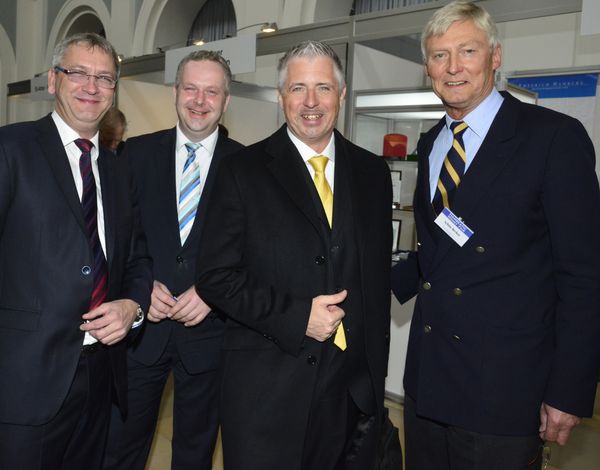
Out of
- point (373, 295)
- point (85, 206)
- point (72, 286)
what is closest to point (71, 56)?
point (85, 206)

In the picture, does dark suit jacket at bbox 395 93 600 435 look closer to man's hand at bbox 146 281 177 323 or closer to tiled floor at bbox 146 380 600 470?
man's hand at bbox 146 281 177 323

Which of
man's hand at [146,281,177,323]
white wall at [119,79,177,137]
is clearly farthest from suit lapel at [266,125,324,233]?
white wall at [119,79,177,137]

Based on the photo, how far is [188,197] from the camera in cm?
223

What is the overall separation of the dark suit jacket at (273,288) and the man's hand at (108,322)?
0.29 meters

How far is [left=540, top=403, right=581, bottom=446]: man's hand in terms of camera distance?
1506 mm

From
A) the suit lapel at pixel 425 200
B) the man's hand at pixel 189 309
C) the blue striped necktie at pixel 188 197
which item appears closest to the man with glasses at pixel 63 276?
the man's hand at pixel 189 309

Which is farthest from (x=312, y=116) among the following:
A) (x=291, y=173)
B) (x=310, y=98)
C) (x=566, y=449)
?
(x=566, y=449)

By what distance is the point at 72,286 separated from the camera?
1.64 metres

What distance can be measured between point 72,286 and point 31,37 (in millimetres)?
12560

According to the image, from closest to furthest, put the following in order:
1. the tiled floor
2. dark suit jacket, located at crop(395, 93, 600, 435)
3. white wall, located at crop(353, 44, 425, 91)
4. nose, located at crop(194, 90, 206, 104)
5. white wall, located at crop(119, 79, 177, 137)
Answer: dark suit jacket, located at crop(395, 93, 600, 435)
nose, located at crop(194, 90, 206, 104)
the tiled floor
white wall, located at crop(353, 44, 425, 91)
white wall, located at crop(119, 79, 177, 137)

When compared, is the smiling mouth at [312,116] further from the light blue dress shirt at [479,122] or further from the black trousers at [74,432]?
the black trousers at [74,432]

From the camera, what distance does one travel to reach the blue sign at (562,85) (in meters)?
3.54

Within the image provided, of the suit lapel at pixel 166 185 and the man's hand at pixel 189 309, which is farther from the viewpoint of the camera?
the suit lapel at pixel 166 185

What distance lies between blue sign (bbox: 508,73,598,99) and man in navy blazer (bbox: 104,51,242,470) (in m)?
2.19
